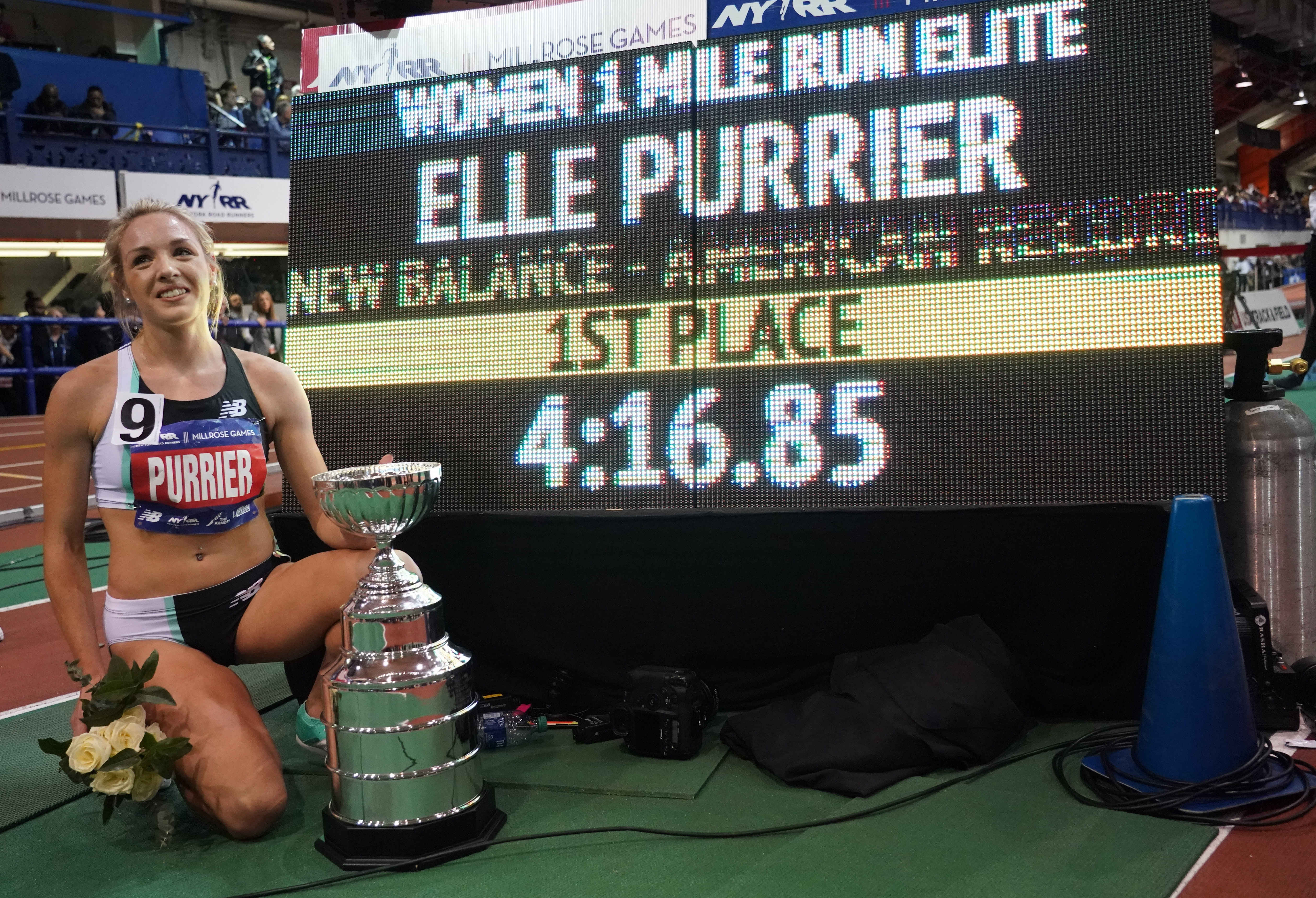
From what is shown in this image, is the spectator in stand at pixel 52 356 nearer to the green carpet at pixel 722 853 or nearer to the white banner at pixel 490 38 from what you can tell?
the white banner at pixel 490 38

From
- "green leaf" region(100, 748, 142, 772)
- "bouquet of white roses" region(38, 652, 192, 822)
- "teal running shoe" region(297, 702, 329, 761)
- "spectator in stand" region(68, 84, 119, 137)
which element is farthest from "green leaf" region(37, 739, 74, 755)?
"spectator in stand" region(68, 84, 119, 137)

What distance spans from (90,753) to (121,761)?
2.9 inches

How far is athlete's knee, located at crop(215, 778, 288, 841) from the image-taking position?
267cm

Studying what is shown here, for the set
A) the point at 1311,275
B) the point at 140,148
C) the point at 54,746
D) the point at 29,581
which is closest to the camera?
the point at 54,746

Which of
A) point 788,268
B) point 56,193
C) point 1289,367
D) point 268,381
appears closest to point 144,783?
point 268,381

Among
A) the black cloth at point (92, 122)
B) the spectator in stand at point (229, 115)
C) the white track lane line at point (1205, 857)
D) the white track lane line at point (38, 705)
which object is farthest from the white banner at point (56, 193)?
the white track lane line at point (1205, 857)

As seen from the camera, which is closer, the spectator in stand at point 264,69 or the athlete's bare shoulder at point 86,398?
the athlete's bare shoulder at point 86,398

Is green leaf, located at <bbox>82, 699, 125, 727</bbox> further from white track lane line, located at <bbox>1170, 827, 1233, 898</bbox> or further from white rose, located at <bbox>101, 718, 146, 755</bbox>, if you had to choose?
white track lane line, located at <bbox>1170, 827, 1233, 898</bbox>

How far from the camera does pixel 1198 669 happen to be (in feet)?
8.82

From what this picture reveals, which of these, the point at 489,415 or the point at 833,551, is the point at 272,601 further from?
the point at 833,551

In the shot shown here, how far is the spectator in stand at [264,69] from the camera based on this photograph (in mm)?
19328

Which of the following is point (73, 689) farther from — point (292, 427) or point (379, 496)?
point (379, 496)

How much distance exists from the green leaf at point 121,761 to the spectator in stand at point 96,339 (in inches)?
503

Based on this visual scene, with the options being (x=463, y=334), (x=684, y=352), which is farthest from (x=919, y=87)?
(x=463, y=334)
